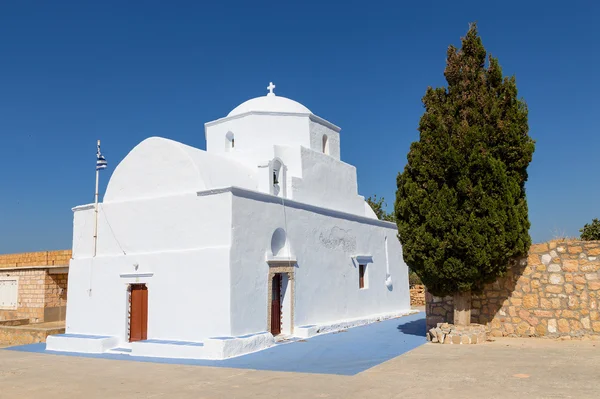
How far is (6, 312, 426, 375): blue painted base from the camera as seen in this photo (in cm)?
939

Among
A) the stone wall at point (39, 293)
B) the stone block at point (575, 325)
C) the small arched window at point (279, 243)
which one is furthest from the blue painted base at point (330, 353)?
the stone wall at point (39, 293)

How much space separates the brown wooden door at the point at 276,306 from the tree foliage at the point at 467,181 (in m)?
3.48

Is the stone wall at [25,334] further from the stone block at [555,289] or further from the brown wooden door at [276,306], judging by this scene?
the stone block at [555,289]

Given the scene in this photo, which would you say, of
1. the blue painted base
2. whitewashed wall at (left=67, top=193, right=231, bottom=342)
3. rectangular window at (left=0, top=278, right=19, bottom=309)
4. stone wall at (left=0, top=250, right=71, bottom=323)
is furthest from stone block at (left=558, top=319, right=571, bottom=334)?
rectangular window at (left=0, top=278, right=19, bottom=309)

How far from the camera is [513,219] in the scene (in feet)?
36.5

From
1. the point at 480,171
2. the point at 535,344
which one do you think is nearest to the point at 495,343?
the point at 535,344

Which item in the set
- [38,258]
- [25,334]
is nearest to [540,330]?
[25,334]

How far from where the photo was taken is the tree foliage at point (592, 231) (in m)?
16.0

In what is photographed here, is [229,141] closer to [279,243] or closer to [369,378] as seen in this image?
[279,243]

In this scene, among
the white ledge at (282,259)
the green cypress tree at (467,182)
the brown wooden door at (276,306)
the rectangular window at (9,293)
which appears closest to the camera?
the green cypress tree at (467,182)

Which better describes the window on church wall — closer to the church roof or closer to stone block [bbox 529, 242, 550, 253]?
the church roof

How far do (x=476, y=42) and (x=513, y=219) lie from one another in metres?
4.17

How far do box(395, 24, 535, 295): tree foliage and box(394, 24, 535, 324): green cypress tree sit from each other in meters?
0.02

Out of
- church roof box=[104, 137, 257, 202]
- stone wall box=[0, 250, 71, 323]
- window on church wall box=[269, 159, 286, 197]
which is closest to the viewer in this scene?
church roof box=[104, 137, 257, 202]
